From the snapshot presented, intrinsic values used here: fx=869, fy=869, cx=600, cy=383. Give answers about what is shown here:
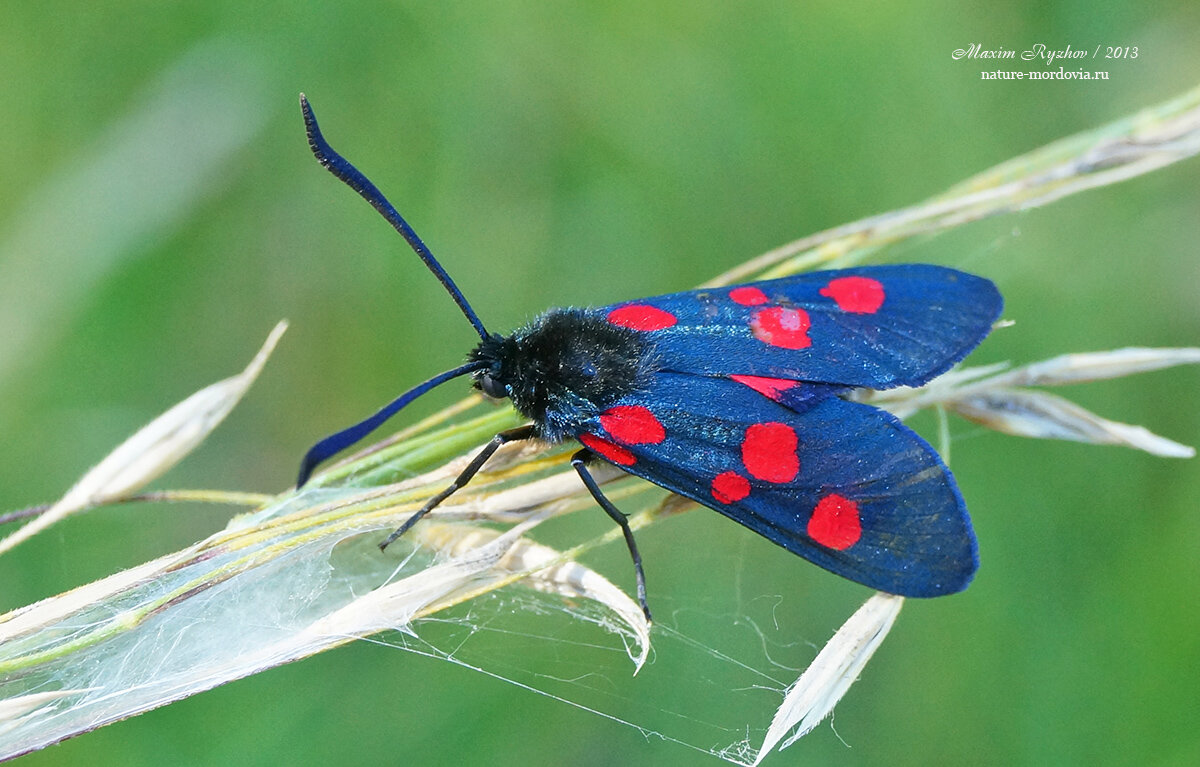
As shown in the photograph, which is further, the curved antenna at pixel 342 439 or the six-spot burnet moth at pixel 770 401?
the six-spot burnet moth at pixel 770 401

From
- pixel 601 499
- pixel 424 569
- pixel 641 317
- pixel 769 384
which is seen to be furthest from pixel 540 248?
pixel 424 569

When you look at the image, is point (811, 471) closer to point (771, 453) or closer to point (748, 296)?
point (771, 453)

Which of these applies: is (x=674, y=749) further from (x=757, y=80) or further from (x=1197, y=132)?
(x=757, y=80)

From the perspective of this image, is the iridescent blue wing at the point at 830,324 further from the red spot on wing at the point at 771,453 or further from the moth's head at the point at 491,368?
the moth's head at the point at 491,368

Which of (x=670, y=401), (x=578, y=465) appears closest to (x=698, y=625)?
(x=670, y=401)

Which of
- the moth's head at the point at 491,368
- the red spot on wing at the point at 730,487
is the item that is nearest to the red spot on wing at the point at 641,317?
the moth's head at the point at 491,368

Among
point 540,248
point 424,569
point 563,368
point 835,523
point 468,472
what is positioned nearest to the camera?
point 424,569

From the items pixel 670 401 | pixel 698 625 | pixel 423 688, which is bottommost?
pixel 698 625
